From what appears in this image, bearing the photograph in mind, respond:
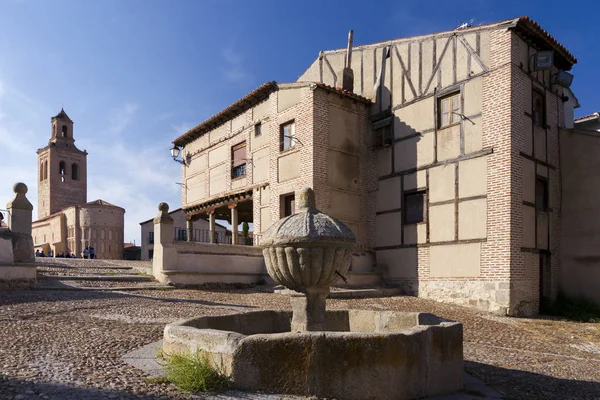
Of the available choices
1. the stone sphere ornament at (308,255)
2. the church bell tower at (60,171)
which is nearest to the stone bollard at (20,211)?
the stone sphere ornament at (308,255)

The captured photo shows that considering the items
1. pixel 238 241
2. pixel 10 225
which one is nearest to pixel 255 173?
pixel 238 241

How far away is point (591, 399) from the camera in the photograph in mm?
4699

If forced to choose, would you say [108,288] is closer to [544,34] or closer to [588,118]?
[544,34]

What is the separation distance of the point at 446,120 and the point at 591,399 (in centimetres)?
987

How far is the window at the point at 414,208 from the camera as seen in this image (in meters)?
14.1

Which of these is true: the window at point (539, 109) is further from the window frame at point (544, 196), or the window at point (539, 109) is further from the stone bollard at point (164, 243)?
the stone bollard at point (164, 243)

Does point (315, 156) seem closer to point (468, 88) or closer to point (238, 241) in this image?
point (468, 88)

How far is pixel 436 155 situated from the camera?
1355 cm

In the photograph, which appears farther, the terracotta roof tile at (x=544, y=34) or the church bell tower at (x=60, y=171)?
the church bell tower at (x=60, y=171)

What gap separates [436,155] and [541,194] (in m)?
3.11

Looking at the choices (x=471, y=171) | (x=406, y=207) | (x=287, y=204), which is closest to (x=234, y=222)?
(x=287, y=204)

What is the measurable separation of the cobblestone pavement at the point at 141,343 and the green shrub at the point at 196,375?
0.33 feet

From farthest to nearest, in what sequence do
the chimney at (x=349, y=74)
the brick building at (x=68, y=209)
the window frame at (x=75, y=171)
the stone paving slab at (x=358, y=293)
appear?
the window frame at (x=75, y=171) < the brick building at (x=68, y=209) < the chimney at (x=349, y=74) < the stone paving slab at (x=358, y=293)

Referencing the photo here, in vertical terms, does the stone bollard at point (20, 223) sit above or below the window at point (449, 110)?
below
